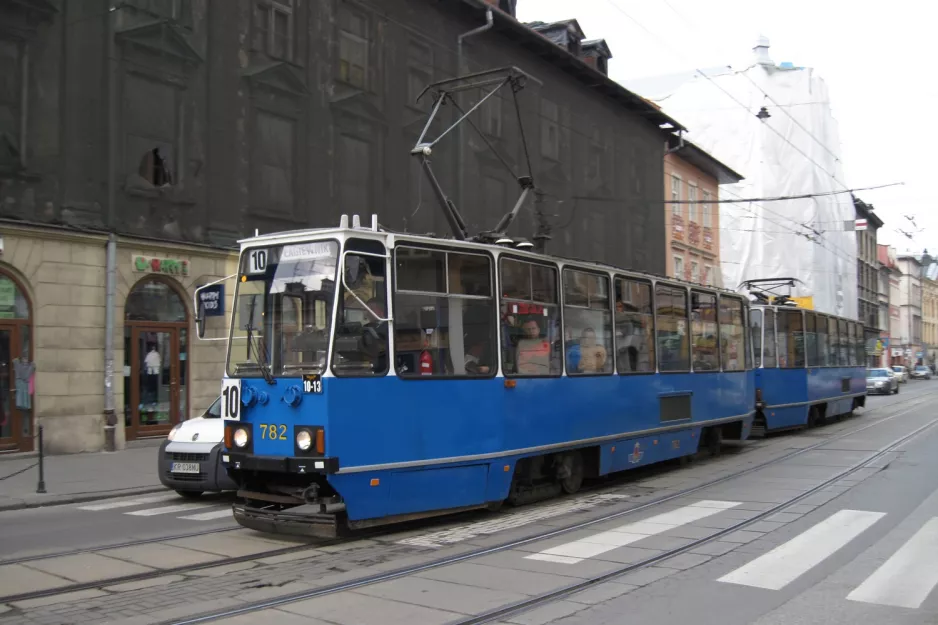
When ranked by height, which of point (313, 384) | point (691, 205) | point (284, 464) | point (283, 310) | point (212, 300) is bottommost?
point (284, 464)

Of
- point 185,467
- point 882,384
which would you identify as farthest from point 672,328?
point 882,384

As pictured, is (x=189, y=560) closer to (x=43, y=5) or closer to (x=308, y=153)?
(x=43, y=5)

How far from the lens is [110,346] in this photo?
55.6 feet

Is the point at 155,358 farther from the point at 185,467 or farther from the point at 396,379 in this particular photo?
the point at 396,379

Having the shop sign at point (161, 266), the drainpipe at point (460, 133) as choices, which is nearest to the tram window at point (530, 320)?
the shop sign at point (161, 266)

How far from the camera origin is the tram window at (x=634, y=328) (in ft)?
40.3

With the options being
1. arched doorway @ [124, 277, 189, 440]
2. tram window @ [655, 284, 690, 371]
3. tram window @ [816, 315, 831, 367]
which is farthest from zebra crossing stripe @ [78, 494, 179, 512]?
tram window @ [816, 315, 831, 367]

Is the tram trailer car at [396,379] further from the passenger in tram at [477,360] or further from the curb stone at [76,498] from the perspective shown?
the curb stone at [76,498]

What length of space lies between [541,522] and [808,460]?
25.9ft

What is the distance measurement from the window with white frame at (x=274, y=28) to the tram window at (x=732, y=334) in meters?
11.8

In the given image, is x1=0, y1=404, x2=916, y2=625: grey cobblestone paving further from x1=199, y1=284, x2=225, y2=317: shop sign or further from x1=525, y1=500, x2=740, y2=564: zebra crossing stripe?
x1=199, y1=284, x2=225, y2=317: shop sign

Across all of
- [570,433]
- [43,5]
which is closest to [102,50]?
[43,5]

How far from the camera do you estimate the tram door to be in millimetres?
17844

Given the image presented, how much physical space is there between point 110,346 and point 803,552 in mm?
13609
